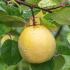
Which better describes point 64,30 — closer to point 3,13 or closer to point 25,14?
point 25,14

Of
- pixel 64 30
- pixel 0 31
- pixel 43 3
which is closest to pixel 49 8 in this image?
pixel 43 3

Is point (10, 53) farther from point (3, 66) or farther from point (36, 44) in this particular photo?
point (36, 44)

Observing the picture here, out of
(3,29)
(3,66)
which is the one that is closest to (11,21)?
(3,29)

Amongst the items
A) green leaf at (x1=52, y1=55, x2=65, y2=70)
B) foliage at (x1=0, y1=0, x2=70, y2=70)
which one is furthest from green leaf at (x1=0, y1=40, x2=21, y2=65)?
green leaf at (x1=52, y1=55, x2=65, y2=70)

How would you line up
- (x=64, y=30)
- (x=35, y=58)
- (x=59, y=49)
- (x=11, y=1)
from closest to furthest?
(x=35, y=58) → (x=11, y=1) → (x=59, y=49) → (x=64, y=30)

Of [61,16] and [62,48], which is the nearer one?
[61,16]

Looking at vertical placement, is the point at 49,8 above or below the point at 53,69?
above
